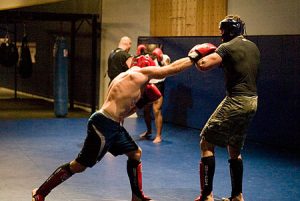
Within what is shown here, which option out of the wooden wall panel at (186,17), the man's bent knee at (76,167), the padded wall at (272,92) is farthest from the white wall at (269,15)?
the man's bent knee at (76,167)

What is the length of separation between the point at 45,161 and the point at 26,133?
2.42 metres

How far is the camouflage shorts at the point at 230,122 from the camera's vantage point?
16.3ft

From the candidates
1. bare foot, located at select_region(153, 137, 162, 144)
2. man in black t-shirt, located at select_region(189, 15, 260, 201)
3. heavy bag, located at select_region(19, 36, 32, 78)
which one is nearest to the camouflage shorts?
man in black t-shirt, located at select_region(189, 15, 260, 201)

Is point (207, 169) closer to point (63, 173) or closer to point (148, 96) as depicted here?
point (148, 96)

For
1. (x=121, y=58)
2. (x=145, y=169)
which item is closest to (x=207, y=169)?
(x=145, y=169)

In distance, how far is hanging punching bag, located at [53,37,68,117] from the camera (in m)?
11.8

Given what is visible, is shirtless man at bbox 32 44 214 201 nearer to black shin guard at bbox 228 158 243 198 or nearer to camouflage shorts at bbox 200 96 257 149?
camouflage shorts at bbox 200 96 257 149

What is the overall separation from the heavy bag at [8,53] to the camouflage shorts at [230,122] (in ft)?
34.7

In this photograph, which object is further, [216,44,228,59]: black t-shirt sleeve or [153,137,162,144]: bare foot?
[153,137,162,144]: bare foot

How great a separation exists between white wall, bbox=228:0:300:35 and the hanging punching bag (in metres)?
3.82

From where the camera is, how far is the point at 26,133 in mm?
9391

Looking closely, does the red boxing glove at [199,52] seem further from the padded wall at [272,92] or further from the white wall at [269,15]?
the white wall at [269,15]

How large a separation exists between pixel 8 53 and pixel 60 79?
3.31 metres

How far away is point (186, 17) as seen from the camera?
1098cm
